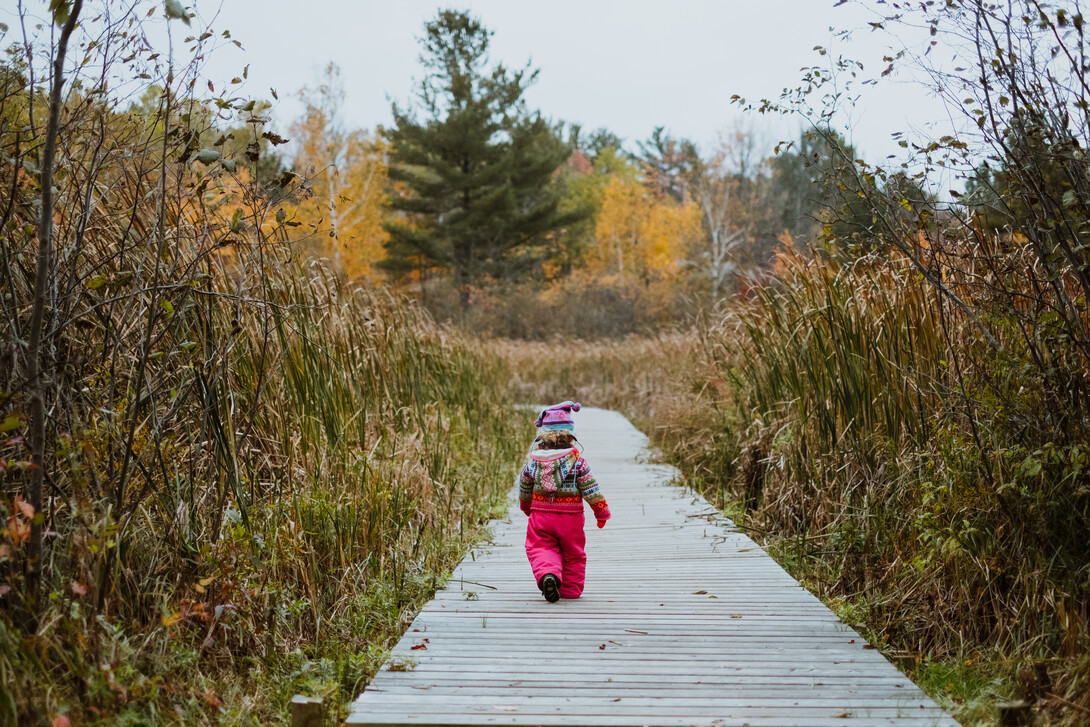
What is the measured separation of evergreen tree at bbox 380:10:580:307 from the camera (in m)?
24.8

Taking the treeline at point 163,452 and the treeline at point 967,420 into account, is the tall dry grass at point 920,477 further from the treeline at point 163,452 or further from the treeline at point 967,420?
the treeline at point 163,452

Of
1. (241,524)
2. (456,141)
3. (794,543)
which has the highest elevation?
(456,141)

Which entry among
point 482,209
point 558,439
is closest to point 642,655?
point 558,439

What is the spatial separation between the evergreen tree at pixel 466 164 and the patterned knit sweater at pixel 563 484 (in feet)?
68.4

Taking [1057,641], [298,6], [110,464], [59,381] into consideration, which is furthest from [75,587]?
[1057,641]

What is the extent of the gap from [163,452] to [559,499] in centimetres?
173

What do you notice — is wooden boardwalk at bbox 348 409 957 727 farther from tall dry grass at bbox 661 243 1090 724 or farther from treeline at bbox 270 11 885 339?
treeline at bbox 270 11 885 339

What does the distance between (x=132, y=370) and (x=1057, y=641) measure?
11.4 feet

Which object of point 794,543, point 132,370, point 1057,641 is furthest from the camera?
point 794,543

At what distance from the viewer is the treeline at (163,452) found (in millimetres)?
2420

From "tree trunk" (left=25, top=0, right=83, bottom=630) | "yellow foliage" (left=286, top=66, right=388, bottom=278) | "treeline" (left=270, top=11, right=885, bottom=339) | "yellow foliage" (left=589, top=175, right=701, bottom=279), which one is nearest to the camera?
"tree trunk" (left=25, top=0, right=83, bottom=630)

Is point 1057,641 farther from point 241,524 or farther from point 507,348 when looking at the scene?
point 507,348

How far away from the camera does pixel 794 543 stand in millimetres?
4738

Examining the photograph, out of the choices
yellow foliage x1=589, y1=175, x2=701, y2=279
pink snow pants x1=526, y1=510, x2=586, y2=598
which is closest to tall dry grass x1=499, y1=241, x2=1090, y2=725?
pink snow pants x1=526, y1=510, x2=586, y2=598
